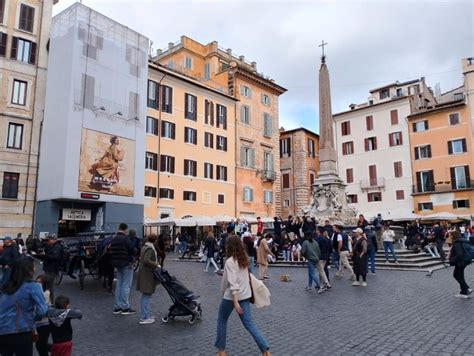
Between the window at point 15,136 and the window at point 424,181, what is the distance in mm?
35586

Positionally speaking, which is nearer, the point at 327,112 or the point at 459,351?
the point at 459,351

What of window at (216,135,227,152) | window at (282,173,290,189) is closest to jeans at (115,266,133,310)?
window at (216,135,227,152)

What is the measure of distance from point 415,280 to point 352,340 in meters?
7.58

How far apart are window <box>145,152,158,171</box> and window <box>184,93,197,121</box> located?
4995 millimetres

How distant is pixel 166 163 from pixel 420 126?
86.5ft

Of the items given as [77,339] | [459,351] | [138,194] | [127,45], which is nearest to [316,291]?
[459,351]

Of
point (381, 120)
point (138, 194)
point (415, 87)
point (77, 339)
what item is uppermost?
point (415, 87)

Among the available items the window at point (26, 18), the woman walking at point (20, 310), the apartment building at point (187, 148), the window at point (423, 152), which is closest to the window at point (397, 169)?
the window at point (423, 152)

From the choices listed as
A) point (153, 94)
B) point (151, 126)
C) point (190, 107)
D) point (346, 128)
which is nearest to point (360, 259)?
point (151, 126)

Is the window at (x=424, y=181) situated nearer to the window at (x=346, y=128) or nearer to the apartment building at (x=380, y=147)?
the apartment building at (x=380, y=147)

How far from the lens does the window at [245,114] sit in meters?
40.6

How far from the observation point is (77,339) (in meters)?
6.36

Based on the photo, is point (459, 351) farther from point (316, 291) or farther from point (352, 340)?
point (316, 291)

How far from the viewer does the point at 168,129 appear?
33.8 metres
